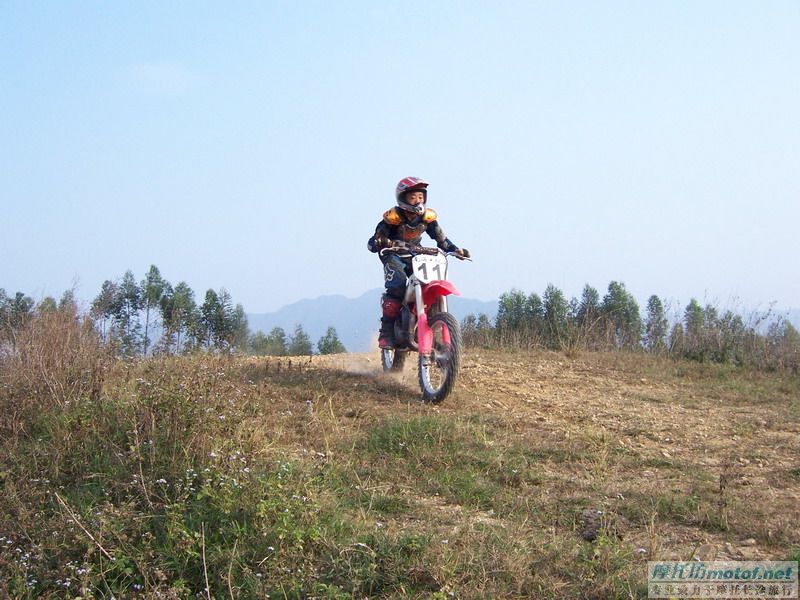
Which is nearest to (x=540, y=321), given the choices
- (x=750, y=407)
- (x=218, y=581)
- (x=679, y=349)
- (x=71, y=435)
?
(x=679, y=349)

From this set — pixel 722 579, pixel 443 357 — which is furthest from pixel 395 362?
pixel 722 579

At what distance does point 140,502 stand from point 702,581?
2.69 metres

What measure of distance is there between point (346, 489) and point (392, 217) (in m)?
3.58

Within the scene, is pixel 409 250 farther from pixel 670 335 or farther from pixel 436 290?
pixel 670 335

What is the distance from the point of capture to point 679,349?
10727 mm

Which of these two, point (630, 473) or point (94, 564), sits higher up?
point (630, 473)

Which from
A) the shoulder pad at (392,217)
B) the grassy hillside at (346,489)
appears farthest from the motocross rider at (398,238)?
the grassy hillside at (346,489)

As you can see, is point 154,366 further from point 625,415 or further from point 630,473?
point 625,415

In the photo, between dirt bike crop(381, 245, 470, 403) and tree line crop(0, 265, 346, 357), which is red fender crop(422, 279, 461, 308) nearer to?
dirt bike crop(381, 245, 470, 403)

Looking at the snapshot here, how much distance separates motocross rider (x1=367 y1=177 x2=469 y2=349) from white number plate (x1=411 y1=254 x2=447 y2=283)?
1.35ft

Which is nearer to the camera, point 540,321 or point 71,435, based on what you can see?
point 71,435

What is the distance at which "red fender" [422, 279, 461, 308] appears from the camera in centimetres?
684

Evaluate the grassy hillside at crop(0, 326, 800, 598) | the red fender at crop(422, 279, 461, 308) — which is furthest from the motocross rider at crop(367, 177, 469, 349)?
the grassy hillside at crop(0, 326, 800, 598)

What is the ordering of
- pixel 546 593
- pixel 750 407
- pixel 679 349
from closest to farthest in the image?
pixel 546 593 < pixel 750 407 < pixel 679 349
